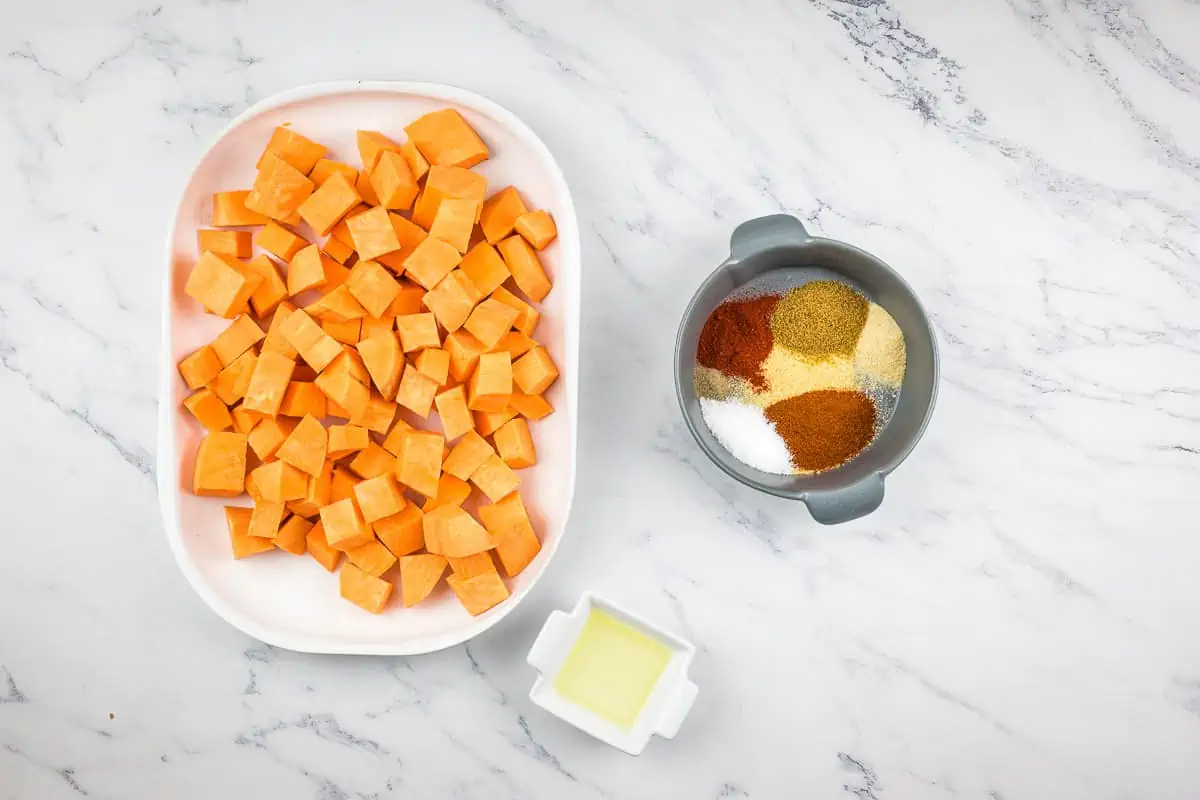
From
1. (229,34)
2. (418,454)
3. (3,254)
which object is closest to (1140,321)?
(418,454)

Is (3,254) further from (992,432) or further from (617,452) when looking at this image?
(992,432)

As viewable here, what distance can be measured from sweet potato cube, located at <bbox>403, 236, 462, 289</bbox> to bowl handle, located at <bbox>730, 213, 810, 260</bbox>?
334 millimetres

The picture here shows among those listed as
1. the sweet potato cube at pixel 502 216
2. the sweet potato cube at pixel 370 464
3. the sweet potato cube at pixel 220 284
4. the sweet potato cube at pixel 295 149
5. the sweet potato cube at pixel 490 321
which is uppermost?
the sweet potato cube at pixel 502 216

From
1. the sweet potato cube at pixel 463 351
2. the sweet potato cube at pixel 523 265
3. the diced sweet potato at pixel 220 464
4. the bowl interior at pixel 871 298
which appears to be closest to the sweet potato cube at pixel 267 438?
the diced sweet potato at pixel 220 464

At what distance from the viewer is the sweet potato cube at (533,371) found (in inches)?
43.9

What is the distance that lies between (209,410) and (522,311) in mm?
405

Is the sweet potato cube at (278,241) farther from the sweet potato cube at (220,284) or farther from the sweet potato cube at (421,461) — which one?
the sweet potato cube at (421,461)

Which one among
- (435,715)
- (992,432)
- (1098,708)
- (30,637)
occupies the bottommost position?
(30,637)

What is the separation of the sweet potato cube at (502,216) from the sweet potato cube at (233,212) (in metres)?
0.28

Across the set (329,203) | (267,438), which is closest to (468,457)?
(267,438)

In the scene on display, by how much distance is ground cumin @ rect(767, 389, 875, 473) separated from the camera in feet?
3.67

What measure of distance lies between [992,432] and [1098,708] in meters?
0.38

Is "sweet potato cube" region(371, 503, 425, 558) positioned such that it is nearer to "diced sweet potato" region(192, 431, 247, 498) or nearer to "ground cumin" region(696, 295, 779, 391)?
"diced sweet potato" region(192, 431, 247, 498)

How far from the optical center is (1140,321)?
121 cm
